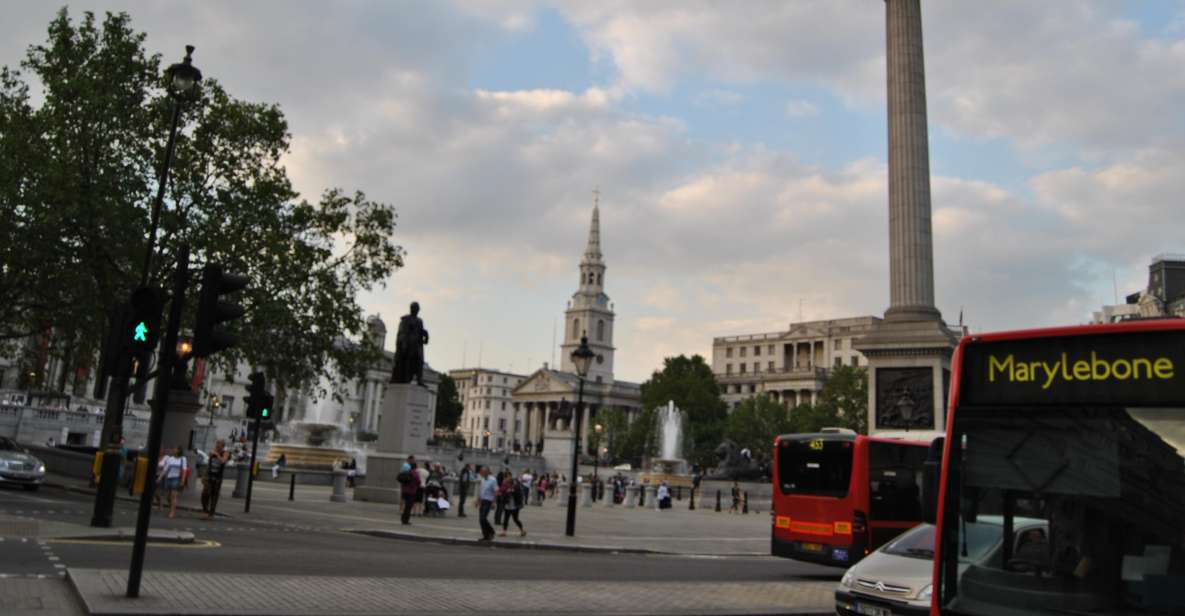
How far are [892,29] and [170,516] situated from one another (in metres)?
30.9

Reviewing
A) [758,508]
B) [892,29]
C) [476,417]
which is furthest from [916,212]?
[476,417]

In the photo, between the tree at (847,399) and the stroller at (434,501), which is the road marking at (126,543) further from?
the tree at (847,399)

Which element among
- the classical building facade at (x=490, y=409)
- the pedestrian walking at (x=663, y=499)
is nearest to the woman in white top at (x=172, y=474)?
the pedestrian walking at (x=663, y=499)

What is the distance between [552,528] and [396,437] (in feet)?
21.5

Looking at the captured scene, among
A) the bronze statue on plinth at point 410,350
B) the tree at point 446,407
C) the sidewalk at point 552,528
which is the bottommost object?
the sidewalk at point 552,528

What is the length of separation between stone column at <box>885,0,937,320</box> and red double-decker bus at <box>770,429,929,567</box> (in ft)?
57.8

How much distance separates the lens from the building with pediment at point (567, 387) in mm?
143125

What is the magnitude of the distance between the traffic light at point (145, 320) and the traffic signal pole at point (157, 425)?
235 cm

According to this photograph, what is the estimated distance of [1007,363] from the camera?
5.92m

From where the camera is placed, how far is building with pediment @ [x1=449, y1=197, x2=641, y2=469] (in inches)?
5635

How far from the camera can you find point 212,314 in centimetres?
893

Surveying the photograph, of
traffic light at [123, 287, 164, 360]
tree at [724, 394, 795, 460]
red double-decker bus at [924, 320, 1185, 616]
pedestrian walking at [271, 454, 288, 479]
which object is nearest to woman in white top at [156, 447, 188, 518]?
traffic light at [123, 287, 164, 360]

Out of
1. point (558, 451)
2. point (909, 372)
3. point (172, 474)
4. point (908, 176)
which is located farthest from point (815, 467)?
point (558, 451)

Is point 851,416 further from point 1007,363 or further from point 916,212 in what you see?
point 1007,363
